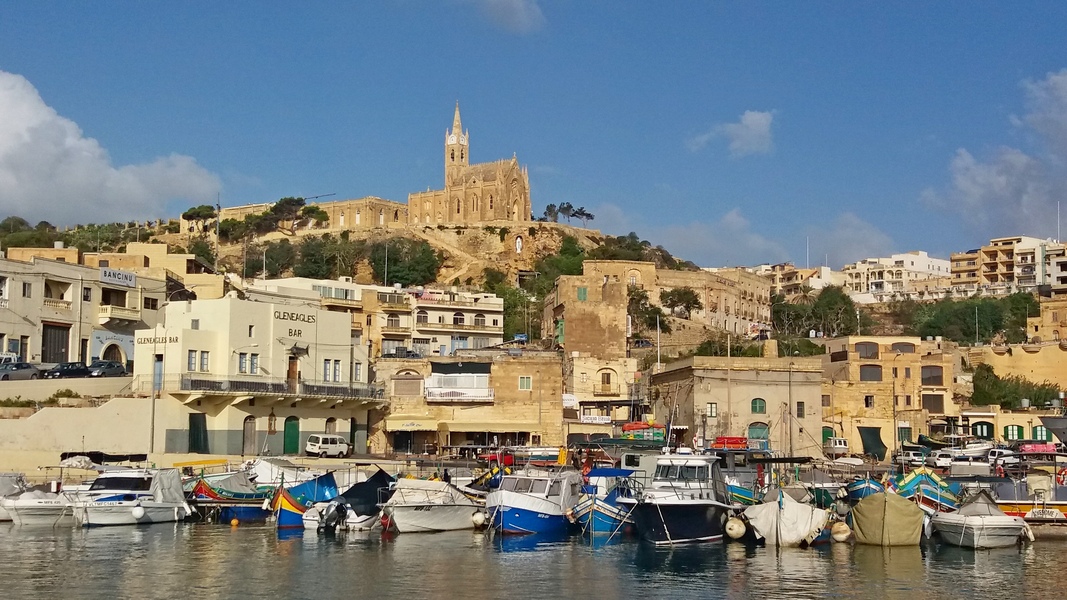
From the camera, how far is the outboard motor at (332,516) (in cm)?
3728

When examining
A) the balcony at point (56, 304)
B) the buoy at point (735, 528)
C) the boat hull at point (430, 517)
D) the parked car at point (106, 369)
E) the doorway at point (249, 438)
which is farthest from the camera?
the balcony at point (56, 304)

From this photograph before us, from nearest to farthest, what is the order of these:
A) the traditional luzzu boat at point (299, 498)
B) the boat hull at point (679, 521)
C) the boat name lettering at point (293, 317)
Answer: the boat hull at point (679, 521) → the traditional luzzu boat at point (299, 498) → the boat name lettering at point (293, 317)

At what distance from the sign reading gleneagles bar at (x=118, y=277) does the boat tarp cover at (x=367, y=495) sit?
2641 centimetres

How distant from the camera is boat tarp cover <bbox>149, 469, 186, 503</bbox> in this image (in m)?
38.7

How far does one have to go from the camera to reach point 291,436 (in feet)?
177

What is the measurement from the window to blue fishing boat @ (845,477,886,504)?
24155mm

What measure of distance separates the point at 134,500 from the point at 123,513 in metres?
0.50

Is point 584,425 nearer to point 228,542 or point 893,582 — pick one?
point 228,542

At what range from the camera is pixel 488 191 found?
156m

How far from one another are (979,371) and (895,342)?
10.2m

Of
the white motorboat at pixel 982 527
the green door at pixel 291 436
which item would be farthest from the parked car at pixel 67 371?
the white motorboat at pixel 982 527

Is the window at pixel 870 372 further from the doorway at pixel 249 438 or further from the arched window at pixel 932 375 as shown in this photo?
the doorway at pixel 249 438

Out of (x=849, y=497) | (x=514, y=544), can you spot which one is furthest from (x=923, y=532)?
(x=514, y=544)

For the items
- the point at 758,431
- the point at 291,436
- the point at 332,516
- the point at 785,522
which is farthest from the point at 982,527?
the point at 291,436
